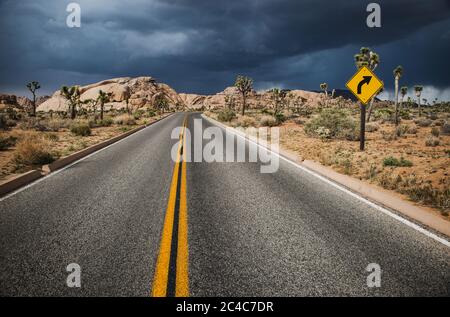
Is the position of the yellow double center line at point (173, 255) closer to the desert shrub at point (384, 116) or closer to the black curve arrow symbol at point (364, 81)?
the black curve arrow symbol at point (364, 81)

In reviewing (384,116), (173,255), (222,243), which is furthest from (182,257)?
(384,116)

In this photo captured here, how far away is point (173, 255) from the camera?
3.77 m

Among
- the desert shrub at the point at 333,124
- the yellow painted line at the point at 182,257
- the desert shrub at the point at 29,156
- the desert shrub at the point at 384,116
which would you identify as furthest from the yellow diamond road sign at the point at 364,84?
the desert shrub at the point at 384,116

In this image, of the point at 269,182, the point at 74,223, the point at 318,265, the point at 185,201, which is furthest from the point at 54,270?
the point at 269,182

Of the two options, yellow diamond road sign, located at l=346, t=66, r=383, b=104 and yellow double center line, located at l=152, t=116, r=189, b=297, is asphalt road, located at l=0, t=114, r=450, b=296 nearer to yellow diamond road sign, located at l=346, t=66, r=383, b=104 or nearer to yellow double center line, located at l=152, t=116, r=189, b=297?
yellow double center line, located at l=152, t=116, r=189, b=297

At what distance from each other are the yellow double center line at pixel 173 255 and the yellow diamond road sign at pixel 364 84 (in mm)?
8935

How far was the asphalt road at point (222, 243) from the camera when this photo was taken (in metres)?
3.18

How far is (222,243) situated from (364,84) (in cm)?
1029

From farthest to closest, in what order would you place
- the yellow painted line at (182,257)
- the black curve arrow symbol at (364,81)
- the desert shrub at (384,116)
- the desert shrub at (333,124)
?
the desert shrub at (384,116)
the desert shrub at (333,124)
the black curve arrow symbol at (364,81)
the yellow painted line at (182,257)

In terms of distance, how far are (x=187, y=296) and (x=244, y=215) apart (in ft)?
7.96

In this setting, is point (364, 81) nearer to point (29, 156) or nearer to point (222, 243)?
point (222, 243)

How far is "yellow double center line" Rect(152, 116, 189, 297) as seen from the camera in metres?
3.10

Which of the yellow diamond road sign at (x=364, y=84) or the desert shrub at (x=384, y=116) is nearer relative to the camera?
the yellow diamond road sign at (x=364, y=84)
